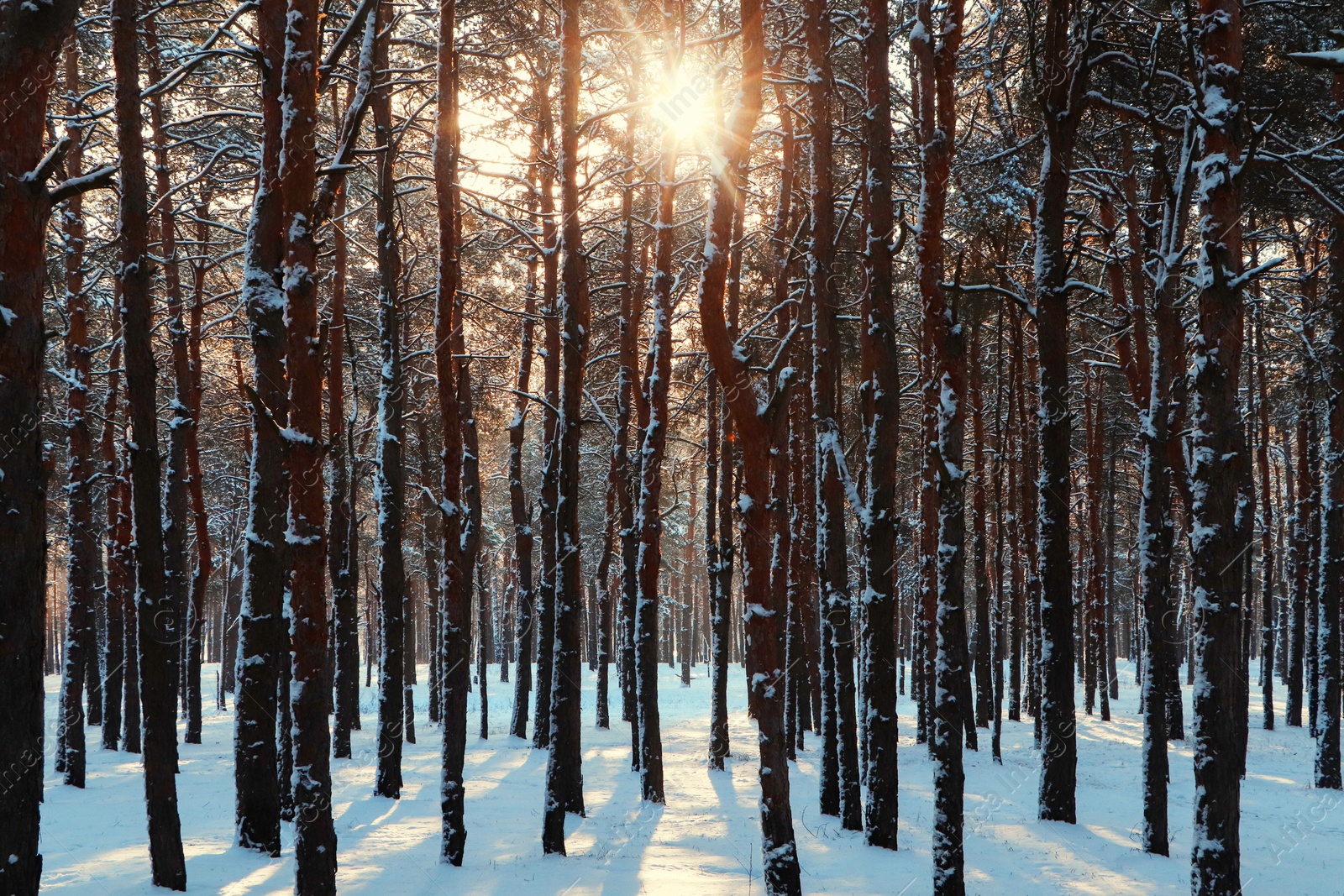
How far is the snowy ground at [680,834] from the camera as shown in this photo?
29.5 ft

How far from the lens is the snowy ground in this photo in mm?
9000

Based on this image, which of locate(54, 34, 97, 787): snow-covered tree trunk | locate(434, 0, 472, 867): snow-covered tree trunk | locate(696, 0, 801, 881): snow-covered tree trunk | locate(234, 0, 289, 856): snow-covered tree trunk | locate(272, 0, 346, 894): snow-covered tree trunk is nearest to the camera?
locate(272, 0, 346, 894): snow-covered tree trunk

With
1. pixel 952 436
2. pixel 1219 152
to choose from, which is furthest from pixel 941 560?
pixel 1219 152

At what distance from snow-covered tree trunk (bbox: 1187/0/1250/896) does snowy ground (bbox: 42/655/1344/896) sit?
2.21 m

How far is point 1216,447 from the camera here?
287 inches

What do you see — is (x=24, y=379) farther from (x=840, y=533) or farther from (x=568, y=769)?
(x=840, y=533)

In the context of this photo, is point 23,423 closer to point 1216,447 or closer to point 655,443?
point 655,443

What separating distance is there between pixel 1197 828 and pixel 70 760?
16.3 m

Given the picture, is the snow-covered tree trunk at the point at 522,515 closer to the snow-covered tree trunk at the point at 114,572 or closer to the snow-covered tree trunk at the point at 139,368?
the snow-covered tree trunk at the point at 114,572

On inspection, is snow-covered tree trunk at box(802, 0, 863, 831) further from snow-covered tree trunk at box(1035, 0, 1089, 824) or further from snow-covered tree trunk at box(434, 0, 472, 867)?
snow-covered tree trunk at box(434, 0, 472, 867)

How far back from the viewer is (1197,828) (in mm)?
7293

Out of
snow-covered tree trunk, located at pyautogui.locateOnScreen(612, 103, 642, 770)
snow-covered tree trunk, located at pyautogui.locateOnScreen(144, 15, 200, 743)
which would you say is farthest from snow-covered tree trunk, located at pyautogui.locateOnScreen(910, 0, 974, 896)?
snow-covered tree trunk, located at pyautogui.locateOnScreen(144, 15, 200, 743)

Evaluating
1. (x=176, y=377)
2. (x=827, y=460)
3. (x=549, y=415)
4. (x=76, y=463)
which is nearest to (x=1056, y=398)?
(x=827, y=460)

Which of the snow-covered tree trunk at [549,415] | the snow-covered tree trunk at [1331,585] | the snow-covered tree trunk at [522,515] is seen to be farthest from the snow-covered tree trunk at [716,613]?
the snow-covered tree trunk at [1331,585]
